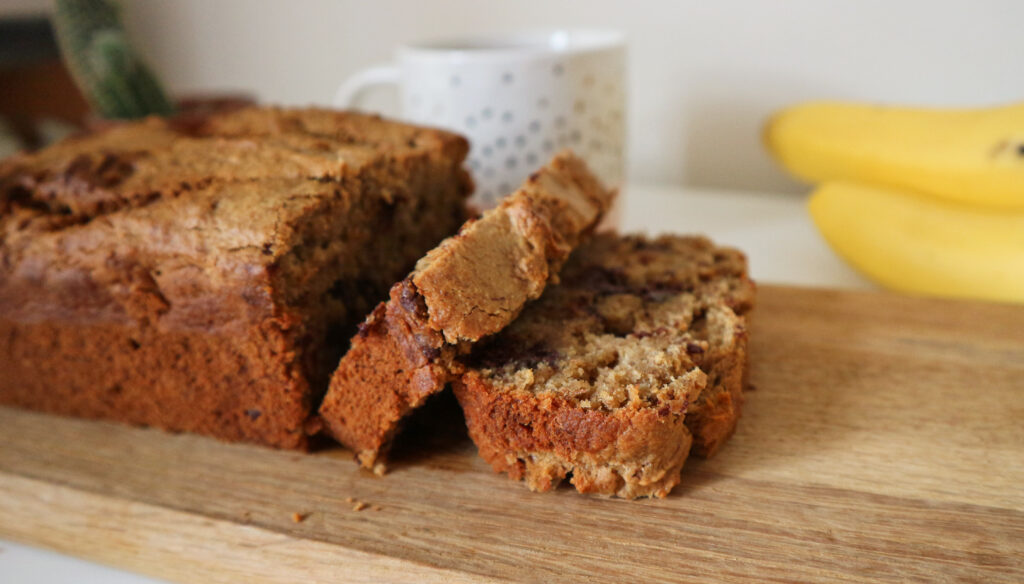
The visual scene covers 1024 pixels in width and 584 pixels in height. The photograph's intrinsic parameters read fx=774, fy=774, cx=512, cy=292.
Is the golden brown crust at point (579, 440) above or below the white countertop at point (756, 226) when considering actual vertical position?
above

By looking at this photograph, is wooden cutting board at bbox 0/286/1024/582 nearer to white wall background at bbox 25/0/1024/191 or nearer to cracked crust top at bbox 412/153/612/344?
cracked crust top at bbox 412/153/612/344

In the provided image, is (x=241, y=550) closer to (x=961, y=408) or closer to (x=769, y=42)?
(x=961, y=408)

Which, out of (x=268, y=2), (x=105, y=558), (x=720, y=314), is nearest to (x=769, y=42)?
(x=720, y=314)

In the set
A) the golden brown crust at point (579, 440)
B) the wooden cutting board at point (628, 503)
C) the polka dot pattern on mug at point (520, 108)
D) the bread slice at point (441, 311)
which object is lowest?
the wooden cutting board at point (628, 503)

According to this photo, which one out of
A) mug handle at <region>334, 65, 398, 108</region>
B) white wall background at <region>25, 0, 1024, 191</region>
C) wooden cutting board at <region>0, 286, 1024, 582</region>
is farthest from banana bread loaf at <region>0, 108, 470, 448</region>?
white wall background at <region>25, 0, 1024, 191</region>

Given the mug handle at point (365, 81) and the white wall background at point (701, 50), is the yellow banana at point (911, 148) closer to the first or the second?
the white wall background at point (701, 50)

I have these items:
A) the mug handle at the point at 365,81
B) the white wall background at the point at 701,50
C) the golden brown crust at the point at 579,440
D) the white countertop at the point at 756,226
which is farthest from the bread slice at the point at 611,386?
the white wall background at the point at 701,50

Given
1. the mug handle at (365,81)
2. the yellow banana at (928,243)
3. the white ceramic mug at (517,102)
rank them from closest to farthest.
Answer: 1. the yellow banana at (928,243)
2. the white ceramic mug at (517,102)
3. the mug handle at (365,81)
